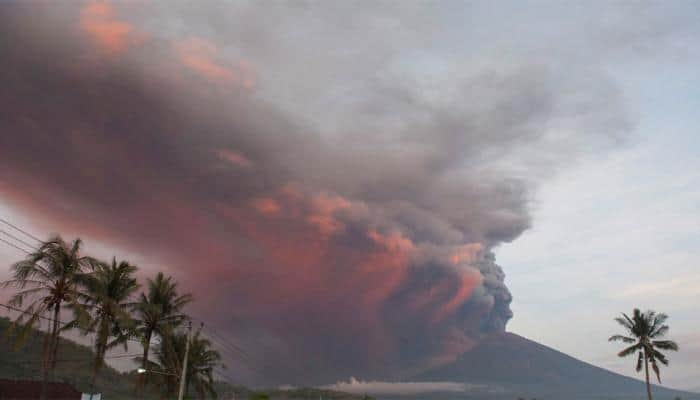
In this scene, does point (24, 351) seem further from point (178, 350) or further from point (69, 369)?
point (178, 350)

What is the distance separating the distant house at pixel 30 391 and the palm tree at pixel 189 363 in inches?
372

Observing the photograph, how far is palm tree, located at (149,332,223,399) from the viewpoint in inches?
2611

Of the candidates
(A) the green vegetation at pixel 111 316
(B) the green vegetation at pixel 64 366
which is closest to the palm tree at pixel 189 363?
(A) the green vegetation at pixel 111 316

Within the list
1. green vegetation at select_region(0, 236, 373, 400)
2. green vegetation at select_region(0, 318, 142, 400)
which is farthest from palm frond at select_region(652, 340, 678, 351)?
green vegetation at select_region(0, 318, 142, 400)

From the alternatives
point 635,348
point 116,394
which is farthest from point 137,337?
point 116,394

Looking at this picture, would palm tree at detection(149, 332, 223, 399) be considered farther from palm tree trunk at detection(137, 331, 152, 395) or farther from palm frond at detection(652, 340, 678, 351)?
palm frond at detection(652, 340, 678, 351)

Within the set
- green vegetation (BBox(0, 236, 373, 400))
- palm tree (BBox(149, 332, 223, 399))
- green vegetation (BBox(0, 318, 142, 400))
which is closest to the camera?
green vegetation (BBox(0, 236, 373, 400))

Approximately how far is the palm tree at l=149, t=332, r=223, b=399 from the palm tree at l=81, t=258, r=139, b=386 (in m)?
13.5

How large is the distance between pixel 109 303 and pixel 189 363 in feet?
86.6

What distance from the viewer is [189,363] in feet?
233

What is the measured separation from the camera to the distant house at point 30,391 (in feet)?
182

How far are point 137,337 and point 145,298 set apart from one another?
17.5 ft

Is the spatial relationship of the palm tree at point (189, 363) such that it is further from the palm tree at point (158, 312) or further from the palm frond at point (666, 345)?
the palm frond at point (666, 345)

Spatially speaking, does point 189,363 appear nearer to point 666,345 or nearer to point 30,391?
point 30,391
